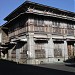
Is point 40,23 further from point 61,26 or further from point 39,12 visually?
point 61,26

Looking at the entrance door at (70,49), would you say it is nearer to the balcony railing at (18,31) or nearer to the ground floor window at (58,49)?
the ground floor window at (58,49)

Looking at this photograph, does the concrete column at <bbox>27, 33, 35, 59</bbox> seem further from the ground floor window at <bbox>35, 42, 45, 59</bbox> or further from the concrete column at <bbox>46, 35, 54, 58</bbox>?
the concrete column at <bbox>46, 35, 54, 58</bbox>

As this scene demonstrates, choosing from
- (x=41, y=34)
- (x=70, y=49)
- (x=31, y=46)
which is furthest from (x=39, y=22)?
(x=70, y=49)

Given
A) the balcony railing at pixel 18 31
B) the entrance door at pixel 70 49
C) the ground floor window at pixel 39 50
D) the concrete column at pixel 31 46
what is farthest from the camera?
the entrance door at pixel 70 49

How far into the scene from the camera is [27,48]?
24141mm

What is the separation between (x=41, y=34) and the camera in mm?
25141

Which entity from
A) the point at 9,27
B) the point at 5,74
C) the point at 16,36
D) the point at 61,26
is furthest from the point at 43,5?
the point at 5,74

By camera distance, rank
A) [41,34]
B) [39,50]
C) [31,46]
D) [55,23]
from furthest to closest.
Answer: [55,23] → [41,34] → [39,50] → [31,46]

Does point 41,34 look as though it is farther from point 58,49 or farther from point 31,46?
point 58,49

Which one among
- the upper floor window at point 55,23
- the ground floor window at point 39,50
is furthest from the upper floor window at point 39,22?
the ground floor window at point 39,50

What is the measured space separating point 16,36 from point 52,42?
20.9 feet

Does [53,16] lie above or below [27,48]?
above

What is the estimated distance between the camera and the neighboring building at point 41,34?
2417 centimetres

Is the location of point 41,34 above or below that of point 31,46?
above
